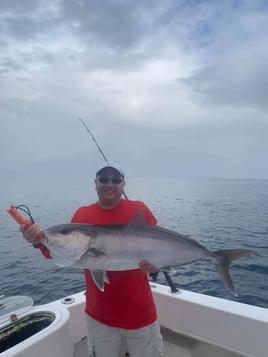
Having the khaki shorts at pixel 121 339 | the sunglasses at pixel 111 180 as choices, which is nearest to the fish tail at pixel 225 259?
the khaki shorts at pixel 121 339

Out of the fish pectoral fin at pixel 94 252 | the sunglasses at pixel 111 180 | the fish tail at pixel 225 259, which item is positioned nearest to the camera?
the fish pectoral fin at pixel 94 252

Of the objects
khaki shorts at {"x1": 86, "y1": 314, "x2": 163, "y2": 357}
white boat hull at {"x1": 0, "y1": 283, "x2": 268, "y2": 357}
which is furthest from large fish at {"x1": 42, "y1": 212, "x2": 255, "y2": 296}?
white boat hull at {"x1": 0, "y1": 283, "x2": 268, "y2": 357}

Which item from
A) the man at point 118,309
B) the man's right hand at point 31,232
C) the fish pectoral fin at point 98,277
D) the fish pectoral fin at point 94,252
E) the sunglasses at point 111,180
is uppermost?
the sunglasses at point 111,180

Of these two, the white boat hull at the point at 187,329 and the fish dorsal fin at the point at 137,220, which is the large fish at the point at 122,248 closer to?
the fish dorsal fin at the point at 137,220

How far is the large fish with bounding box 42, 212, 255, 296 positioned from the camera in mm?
3361

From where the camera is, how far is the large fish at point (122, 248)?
3361 mm

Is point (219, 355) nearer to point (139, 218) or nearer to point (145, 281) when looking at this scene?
point (145, 281)

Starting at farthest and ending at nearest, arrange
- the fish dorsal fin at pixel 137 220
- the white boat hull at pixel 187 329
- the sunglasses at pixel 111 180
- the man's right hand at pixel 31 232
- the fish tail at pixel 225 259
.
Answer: the white boat hull at pixel 187 329 → the sunglasses at pixel 111 180 → the fish tail at pixel 225 259 → the fish dorsal fin at pixel 137 220 → the man's right hand at pixel 31 232

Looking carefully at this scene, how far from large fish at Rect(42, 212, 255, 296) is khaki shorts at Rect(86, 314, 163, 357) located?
2.74 feet

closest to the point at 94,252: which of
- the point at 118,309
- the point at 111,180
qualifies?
the point at 118,309

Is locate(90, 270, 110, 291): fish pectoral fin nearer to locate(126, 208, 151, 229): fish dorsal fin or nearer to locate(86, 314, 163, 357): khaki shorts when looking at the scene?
locate(126, 208, 151, 229): fish dorsal fin

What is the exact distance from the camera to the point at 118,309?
12.1ft

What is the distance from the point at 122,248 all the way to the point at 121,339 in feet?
4.32

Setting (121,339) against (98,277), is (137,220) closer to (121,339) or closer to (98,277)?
(98,277)
